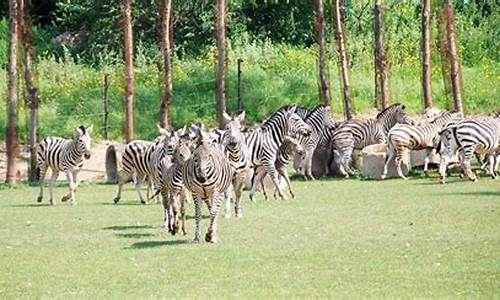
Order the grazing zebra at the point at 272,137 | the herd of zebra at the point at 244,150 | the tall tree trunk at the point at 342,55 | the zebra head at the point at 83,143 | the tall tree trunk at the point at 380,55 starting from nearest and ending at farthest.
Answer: the herd of zebra at the point at 244,150 → the grazing zebra at the point at 272,137 → the zebra head at the point at 83,143 → the tall tree trunk at the point at 380,55 → the tall tree trunk at the point at 342,55

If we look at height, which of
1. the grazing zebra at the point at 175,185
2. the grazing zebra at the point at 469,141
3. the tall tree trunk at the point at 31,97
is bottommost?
the grazing zebra at the point at 175,185

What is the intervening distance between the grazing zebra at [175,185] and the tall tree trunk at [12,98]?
1326 cm

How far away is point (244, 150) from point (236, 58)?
1004 inches

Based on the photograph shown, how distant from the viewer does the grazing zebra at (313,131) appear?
30.3 metres

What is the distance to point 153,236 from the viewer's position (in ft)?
58.3

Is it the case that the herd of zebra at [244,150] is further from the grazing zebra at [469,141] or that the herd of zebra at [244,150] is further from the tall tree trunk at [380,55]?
the tall tree trunk at [380,55]

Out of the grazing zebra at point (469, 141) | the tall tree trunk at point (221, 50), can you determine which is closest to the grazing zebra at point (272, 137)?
the grazing zebra at point (469, 141)

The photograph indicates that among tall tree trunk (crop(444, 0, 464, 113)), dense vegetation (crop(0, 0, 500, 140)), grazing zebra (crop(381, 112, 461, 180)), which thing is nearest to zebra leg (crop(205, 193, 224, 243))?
grazing zebra (crop(381, 112, 461, 180))

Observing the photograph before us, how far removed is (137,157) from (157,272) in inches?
391

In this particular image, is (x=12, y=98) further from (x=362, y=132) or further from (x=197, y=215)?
(x=197, y=215)

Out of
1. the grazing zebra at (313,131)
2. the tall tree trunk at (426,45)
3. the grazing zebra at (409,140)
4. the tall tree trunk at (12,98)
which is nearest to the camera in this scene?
the grazing zebra at (409,140)

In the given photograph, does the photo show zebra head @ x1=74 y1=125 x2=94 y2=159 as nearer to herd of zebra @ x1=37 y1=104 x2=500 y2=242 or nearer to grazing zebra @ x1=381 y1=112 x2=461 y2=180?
herd of zebra @ x1=37 y1=104 x2=500 y2=242

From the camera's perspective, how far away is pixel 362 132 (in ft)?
105

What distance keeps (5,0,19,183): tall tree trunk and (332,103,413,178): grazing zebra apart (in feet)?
24.9
